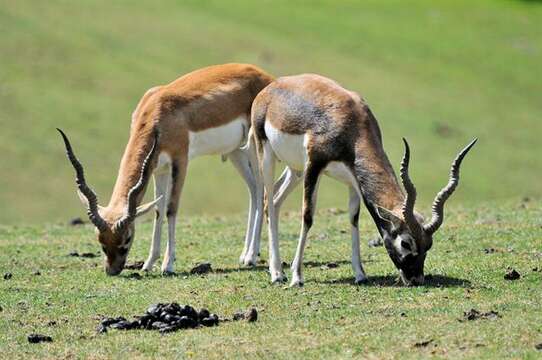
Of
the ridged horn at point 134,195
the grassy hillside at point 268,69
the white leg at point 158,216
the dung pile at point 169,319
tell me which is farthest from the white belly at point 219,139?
the grassy hillside at point 268,69

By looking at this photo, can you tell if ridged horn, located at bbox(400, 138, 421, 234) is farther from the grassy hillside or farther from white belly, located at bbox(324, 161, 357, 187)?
the grassy hillside

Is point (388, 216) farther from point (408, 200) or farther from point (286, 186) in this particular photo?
point (286, 186)

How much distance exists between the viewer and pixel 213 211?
35562 millimetres

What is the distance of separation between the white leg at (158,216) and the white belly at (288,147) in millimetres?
2201

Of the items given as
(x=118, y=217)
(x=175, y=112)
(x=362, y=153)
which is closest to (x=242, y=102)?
(x=175, y=112)

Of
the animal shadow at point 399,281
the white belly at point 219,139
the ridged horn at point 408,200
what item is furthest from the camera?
the white belly at point 219,139

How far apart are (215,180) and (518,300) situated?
2747cm

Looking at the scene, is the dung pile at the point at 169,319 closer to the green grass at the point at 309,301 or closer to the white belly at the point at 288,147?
the green grass at the point at 309,301

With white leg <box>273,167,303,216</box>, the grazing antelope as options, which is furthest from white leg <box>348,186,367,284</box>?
the grazing antelope

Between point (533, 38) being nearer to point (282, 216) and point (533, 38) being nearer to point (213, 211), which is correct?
point (213, 211)

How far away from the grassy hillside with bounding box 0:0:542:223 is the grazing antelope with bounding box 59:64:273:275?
17.6 m

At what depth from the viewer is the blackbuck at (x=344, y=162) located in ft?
41.5

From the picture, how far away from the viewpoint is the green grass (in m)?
10.3

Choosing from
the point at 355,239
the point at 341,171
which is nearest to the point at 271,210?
the point at 355,239
